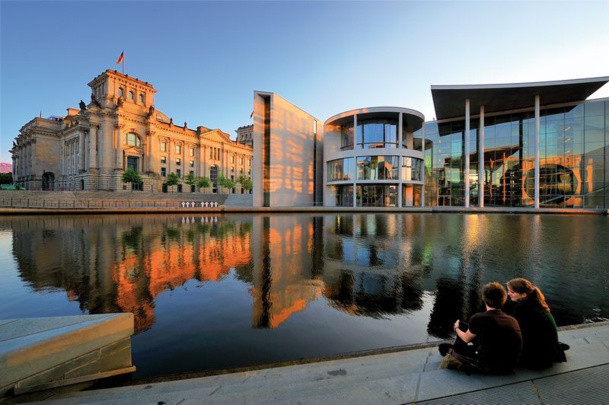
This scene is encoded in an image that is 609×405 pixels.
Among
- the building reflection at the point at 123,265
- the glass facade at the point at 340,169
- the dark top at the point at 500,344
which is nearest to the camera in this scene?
the dark top at the point at 500,344

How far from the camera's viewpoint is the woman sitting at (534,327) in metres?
2.86

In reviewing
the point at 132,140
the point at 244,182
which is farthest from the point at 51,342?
the point at 244,182

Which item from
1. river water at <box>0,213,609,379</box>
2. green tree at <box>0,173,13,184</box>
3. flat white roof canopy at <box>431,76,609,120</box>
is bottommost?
river water at <box>0,213,609,379</box>

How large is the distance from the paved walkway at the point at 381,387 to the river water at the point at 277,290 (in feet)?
3.41

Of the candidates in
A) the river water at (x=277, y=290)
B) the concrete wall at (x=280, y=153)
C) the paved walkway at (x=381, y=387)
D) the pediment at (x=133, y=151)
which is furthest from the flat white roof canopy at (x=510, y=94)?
the pediment at (x=133, y=151)

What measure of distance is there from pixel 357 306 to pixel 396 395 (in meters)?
3.65

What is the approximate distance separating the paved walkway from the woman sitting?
124 mm

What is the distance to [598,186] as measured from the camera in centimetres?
3881

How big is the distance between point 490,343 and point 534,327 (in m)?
0.64

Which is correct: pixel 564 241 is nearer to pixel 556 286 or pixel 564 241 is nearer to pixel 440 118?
pixel 556 286

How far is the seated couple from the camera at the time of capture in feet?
9.13

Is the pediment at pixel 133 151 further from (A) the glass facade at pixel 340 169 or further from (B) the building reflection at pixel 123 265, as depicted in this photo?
(B) the building reflection at pixel 123 265

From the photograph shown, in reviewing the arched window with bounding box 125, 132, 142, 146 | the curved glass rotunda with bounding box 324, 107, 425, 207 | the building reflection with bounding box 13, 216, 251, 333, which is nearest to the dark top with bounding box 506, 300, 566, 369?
the building reflection with bounding box 13, 216, 251, 333

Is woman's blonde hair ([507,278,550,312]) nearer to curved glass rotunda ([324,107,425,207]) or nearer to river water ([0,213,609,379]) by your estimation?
river water ([0,213,609,379])
